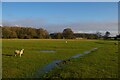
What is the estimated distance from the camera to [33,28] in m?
194

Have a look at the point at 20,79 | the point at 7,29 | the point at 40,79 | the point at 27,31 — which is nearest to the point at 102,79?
the point at 40,79

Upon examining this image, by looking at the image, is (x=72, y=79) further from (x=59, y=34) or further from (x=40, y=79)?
(x=59, y=34)

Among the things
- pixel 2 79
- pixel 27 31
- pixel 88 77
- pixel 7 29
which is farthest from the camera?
pixel 27 31

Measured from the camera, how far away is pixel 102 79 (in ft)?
49.8

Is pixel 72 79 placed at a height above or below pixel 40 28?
below

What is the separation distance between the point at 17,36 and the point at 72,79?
159 metres

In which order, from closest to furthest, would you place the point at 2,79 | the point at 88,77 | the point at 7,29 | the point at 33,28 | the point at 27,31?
the point at 2,79, the point at 88,77, the point at 7,29, the point at 27,31, the point at 33,28

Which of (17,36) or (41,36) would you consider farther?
(41,36)

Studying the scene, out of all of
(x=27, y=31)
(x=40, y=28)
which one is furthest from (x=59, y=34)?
(x=27, y=31)

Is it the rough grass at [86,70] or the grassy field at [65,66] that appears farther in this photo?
the grassy field at [65,66]

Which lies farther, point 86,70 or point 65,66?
point 65,66

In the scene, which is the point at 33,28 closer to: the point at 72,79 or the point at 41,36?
the point at 41,36

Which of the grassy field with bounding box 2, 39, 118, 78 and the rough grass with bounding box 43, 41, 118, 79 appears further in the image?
the grassy field with bounding box 2, 39, 118, 78

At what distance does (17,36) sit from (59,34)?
4037 centimetres
